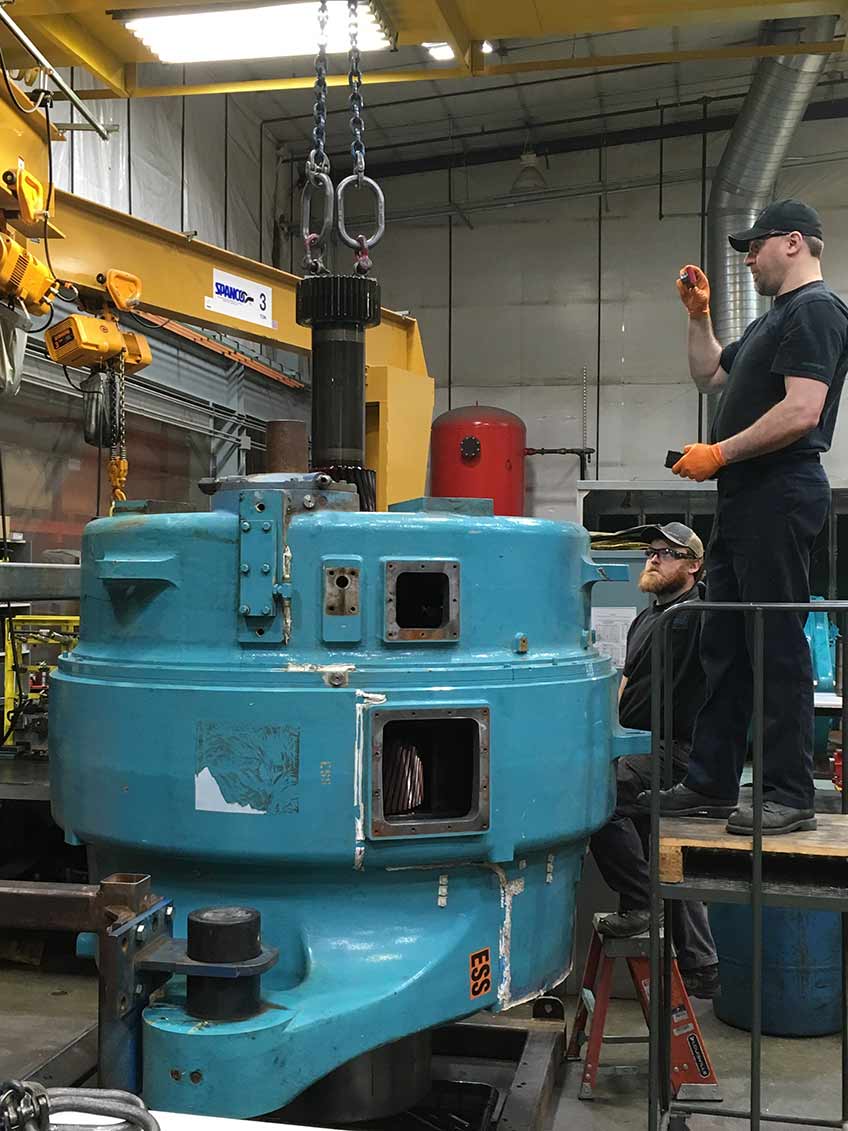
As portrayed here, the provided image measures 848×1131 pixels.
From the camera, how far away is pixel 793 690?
3.01 metres

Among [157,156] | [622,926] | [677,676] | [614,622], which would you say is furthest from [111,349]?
[157,156]

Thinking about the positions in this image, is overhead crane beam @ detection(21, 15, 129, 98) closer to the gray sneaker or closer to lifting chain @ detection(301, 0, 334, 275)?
lifting chain @ detection(301, 0, 334, 275)

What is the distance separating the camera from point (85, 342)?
15.4 feet

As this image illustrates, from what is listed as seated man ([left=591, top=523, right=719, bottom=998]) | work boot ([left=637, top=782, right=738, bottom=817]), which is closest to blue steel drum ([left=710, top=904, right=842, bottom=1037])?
seated man ([left=591, top=523, right=719, bottom=998])

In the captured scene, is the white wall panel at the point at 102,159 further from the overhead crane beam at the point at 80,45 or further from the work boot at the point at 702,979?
the work boot at the point at 702,979

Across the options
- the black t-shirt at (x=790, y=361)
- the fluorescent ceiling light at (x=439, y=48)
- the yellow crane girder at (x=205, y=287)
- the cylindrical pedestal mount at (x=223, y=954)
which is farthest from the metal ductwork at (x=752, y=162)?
the cylindrical pedestal mount at (x=223, y=954)

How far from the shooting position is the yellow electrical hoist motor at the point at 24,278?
3.81 m

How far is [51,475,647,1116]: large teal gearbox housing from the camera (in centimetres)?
261

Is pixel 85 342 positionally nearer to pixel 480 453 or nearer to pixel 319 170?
pixel 319 170

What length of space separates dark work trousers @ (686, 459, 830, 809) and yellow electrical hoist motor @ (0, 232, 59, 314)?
2518mm

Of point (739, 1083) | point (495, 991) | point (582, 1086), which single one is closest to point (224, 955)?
point (495, 991)

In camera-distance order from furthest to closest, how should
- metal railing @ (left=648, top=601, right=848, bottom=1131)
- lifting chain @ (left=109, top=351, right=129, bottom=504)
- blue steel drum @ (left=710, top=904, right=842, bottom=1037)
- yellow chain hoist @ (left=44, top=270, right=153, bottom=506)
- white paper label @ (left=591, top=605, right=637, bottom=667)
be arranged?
white paper label @ (left=591, top=605, right=637, bottom=667), lifting chain @ (left=109, top=351, right=129, bottom=504), yellow chain hoist @ (left=44, top=270, right=153, bottom=506), blue steel drum @ (left=710, top=904, right=842, bottom=1037), metal railing @ (left=648, top=601, right=848, bottom=1131)

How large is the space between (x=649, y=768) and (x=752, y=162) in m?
6.44

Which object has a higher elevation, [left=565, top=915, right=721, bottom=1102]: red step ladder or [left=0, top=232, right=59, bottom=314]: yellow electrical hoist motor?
[left=0, top=232, right=59, bottom=314]: yellow electrical hoist motor
